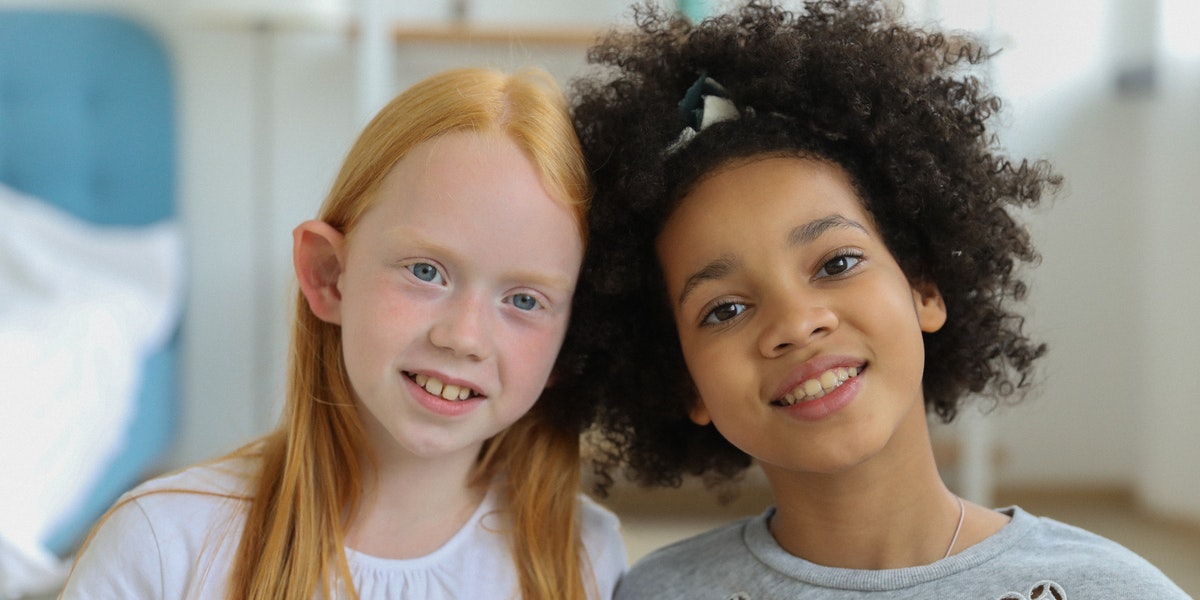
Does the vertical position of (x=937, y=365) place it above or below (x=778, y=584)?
above

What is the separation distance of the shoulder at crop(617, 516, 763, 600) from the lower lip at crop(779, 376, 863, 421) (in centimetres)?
20

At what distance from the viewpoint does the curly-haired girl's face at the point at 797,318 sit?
1.00 meters

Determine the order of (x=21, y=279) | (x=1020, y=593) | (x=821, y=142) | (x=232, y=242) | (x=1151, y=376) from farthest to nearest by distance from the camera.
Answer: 1. (x=232, y=242)
2. (x=1151, y=376)
3. (x=21, y=279)
4. (x=821, y=142)
5. (x=1020, y=593)

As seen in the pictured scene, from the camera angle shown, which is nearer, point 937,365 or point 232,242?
point 937,365

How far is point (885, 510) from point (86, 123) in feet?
7.97

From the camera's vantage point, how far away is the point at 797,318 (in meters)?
0.99

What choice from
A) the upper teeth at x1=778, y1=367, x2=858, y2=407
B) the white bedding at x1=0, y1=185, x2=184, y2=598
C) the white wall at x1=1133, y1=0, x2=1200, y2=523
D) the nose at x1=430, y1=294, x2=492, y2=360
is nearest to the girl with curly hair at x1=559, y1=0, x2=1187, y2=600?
the upper teeth at x1=778, y1=367, x2=858, y2=407

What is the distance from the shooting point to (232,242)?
119 inches

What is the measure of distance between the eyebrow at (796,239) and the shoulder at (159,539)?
0.49 meters

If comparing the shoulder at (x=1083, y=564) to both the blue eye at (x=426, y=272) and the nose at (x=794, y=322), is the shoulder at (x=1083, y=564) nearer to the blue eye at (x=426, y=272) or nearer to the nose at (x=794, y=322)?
the nose at (x=794, y=322)

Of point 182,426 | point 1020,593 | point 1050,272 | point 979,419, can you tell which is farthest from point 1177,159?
point 182,426

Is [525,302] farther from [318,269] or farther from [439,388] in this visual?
[318,269]

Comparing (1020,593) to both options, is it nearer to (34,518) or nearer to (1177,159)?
(34,518)

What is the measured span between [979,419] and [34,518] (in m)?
1.97
